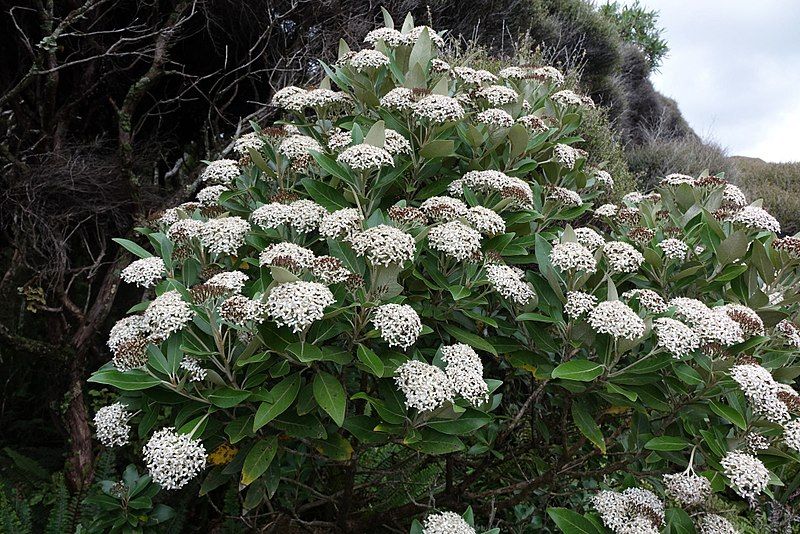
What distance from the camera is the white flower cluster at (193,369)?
1859 millimetres

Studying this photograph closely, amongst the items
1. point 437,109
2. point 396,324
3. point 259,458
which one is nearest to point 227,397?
point 259,458

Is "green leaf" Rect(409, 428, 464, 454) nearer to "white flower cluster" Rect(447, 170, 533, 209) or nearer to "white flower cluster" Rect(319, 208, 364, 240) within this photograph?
"white flower cluster" Rect(319, 208, 364, 240)

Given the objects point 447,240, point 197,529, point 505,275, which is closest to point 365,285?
point 447,240

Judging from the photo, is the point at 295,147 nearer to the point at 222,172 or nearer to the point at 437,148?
the point at 222,172

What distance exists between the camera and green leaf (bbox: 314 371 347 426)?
69.2 inches

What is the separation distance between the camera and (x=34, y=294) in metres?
3.84

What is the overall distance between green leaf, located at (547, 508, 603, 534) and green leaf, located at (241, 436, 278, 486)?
1027mm

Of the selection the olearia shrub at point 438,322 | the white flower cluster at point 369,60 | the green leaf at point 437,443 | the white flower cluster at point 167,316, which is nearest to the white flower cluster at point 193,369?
the olearia shrub at point 438,322

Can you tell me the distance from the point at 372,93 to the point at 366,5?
4021 mm

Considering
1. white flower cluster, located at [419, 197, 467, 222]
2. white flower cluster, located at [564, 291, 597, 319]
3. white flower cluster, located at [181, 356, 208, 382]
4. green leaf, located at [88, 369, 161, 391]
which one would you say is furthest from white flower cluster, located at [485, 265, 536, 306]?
green leaf, located at [88, 369, 161, 391]

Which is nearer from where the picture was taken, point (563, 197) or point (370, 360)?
point (370, 360)

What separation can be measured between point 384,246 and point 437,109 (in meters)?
0.89

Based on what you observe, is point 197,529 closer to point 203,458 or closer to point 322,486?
point 322,486

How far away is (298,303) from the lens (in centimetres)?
165
